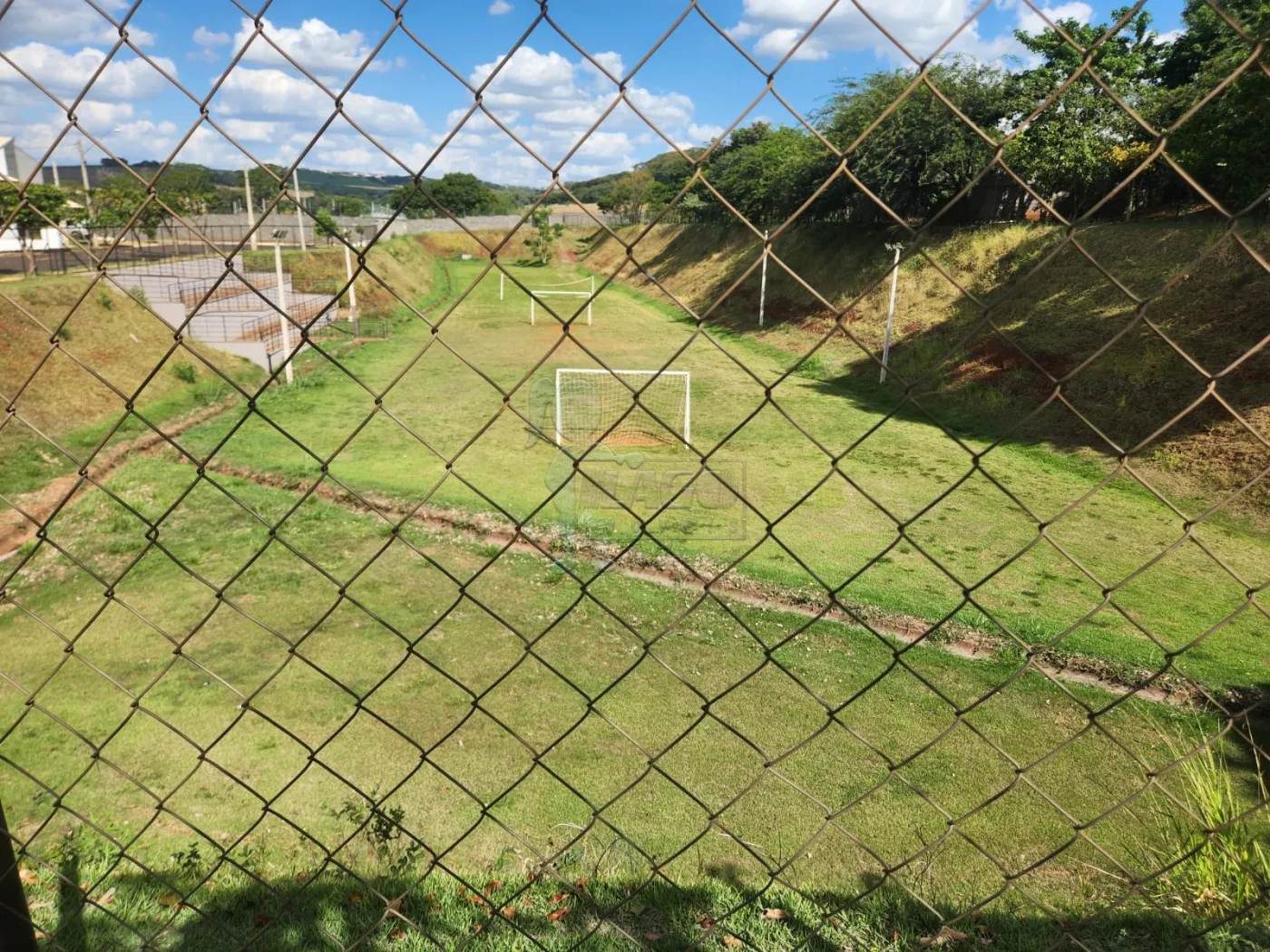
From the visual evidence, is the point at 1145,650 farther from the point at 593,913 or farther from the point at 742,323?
the point at 742,323

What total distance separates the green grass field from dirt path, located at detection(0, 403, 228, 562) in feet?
1.66

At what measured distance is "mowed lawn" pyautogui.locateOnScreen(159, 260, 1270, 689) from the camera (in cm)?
633

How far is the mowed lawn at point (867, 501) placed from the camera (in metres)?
6.33

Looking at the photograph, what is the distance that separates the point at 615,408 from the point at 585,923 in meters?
12.8

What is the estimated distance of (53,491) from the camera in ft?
33.4

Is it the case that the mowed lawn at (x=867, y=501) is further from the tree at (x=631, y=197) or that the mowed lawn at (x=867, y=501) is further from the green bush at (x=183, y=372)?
the tree at (x=631, y=197)

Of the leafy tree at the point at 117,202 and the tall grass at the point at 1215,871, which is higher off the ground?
the leafy tree at the point at 117,202

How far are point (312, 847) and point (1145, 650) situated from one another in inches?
224

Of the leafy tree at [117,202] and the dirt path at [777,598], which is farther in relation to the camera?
the leafy tree at [117,202]

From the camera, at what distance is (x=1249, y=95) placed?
5.62m

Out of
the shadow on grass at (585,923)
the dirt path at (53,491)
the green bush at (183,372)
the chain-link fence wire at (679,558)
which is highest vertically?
the chain-link fence wire at (679,558)

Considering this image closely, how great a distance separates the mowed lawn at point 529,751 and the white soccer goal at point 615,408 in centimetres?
499

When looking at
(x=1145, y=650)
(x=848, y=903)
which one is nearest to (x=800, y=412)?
(x=1145, y=650)

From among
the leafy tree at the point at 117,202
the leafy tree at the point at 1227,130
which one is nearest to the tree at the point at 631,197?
the leafy tree at the point at 117,202
